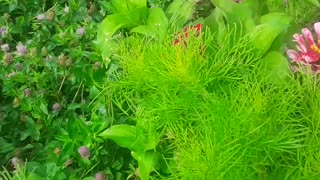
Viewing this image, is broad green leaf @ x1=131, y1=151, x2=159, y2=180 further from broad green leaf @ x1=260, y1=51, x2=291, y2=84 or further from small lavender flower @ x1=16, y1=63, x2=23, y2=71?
small lavender flower @ x1=16, y1=63, x2=23, y2=71

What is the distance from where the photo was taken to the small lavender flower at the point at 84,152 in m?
1.30

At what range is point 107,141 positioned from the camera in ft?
4.50

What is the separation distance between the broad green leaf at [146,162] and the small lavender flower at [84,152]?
101 mm

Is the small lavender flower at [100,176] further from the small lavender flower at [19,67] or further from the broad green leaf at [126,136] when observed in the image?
the small lavender flower at [19,67]

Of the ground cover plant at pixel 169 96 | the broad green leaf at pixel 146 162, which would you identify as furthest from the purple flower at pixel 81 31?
the broad green leaf at pixel 146 162

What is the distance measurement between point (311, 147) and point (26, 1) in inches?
43.1

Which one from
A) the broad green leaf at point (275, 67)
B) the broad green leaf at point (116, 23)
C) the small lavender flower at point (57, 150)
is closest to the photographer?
the broad green leaf at point (275, 67)

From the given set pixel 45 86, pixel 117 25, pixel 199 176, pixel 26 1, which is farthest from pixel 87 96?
pixel 199 176

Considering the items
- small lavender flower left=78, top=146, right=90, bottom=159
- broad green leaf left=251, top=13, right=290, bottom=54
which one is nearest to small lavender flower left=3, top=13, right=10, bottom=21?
small lavender flower left=78, top=146, right=90, bottom=159

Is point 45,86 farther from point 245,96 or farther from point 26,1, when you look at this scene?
point 245,96

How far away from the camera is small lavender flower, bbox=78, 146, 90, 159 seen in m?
1.30

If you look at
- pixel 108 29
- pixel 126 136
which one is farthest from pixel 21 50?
pixel 126 136

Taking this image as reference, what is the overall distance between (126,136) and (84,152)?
0.10m

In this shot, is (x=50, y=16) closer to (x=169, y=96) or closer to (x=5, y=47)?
(x=5, y=47)
